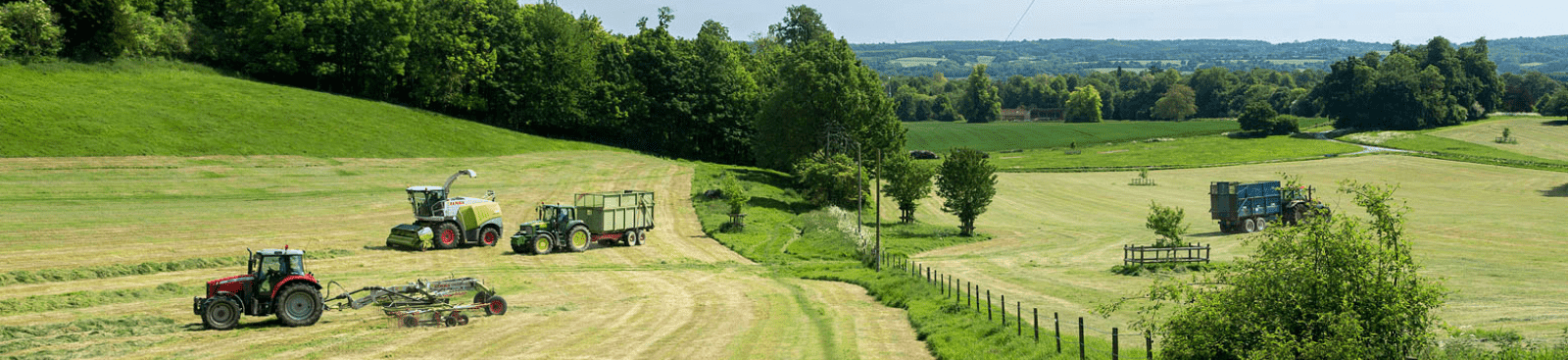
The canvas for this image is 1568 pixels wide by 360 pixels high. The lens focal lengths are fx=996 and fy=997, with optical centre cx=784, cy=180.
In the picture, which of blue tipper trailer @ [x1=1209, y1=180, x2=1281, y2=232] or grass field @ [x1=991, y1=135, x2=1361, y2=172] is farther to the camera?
grass field @ [x1=991, y1=135, x2=1361, y2=172]

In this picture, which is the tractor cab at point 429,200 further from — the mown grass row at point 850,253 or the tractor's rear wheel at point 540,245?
the mown grass row at point 850,253

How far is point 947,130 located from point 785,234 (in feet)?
395

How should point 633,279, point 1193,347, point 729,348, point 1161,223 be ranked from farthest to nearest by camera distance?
point 1161,223 → point 633,279 → point 729,348 → point 1193,347

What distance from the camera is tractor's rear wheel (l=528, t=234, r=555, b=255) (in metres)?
44.2

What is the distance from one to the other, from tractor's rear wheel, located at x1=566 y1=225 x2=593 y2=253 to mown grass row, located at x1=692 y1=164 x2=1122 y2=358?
25.3 ft

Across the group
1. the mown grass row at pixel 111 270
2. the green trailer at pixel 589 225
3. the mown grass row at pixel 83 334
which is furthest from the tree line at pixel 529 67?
the mown grass row at pixel 83 334

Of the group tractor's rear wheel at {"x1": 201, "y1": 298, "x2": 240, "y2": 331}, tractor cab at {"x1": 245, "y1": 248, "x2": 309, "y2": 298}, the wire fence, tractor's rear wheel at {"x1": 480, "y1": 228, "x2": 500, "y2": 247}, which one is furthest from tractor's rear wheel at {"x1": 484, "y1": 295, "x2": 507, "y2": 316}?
tractor's rear wheel at {"x1": 480, "y1": 228, "x2": 500, "y2": 247}

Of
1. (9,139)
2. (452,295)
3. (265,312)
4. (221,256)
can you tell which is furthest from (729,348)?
(9,139)

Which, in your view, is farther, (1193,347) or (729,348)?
(729,348)

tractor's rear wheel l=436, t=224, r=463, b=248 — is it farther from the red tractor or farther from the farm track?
the red tractor

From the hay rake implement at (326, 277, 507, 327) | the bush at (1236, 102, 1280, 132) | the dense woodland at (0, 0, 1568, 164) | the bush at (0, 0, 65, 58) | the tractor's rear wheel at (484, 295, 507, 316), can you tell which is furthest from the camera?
the bush at (1236, 102, 1280, 132)

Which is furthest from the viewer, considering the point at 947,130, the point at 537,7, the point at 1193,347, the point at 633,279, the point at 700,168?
the point at 947,130

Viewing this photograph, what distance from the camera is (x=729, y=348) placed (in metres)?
24.6

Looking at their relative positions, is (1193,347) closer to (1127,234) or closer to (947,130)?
(1127,234)
